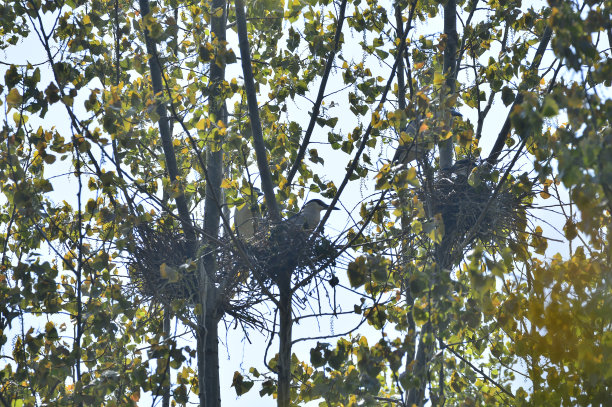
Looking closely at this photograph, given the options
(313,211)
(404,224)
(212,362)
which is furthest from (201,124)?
(212,362)

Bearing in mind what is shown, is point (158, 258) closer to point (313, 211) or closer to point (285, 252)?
point (285, 252)

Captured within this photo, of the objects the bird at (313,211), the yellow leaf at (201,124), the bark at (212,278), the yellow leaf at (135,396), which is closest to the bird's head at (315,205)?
the bird at (313,211)

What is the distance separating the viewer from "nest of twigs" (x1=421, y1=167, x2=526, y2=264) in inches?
238

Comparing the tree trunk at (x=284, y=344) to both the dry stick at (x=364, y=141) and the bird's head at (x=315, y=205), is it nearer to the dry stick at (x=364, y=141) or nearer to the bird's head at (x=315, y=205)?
the dry stick at (x=364, y=141)

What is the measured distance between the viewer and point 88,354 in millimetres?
6398

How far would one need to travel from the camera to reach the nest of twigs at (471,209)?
19.8 ft

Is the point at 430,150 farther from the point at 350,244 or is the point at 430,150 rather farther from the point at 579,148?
the point at 579,148

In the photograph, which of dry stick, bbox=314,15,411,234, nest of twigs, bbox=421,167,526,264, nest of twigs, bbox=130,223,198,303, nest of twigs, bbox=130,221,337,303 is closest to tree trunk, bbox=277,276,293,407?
nest of twigs, bbox=130,221,337,303

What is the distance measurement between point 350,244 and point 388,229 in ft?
5.82

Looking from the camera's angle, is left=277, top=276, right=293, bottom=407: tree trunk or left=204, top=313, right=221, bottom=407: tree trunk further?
left=204, top=313, right=221, bottom=407: tree trunk

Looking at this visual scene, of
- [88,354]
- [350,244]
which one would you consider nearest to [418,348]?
[350,244]

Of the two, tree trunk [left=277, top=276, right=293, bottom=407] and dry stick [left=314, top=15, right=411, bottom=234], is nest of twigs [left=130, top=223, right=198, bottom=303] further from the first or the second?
dry stick [left=314, top=15, right=411, bottom=234]

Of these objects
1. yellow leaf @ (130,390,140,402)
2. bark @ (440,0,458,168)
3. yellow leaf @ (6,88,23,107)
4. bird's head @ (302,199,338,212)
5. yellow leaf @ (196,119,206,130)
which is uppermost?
bark @ (440,0,458,168)

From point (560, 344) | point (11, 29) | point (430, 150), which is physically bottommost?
point (560, 344)
